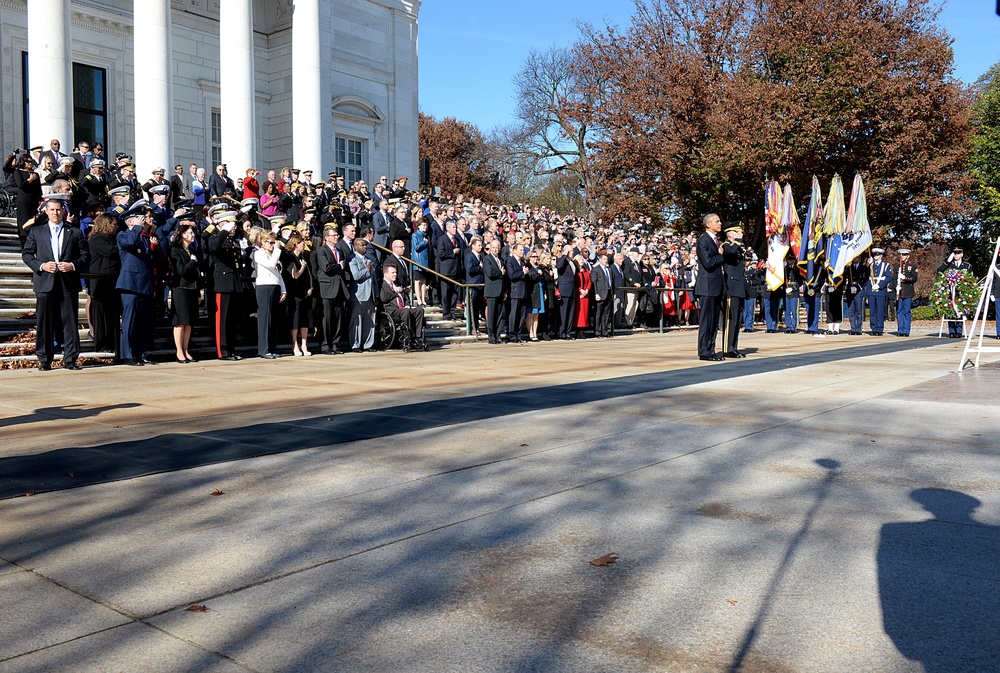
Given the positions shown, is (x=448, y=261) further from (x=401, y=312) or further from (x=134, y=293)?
(x=134, y=293)

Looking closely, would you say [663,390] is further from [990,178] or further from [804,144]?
[990,178]

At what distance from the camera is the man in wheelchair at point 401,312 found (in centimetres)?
1612

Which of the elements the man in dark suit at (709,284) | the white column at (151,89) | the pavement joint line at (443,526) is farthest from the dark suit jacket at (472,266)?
the pavement joint line at (443,526)

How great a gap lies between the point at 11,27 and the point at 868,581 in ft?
98.7

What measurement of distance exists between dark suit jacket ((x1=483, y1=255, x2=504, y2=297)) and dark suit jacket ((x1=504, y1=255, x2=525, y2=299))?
0.42 m

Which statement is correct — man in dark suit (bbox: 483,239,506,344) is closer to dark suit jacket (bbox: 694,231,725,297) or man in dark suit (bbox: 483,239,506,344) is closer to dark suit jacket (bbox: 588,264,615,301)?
dark suit jacket (bbox: 588,264,615,301)

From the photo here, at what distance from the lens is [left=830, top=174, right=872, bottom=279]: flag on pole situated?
67.2ft

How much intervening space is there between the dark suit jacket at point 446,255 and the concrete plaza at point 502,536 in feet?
40.1

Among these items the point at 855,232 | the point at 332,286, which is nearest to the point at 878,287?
the point at 855,232

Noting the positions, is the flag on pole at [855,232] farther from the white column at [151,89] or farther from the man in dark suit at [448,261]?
the white column at [151,89]

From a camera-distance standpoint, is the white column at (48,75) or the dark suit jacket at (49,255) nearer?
the dark suit jacket at (49,255)

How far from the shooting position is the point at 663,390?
368 inches

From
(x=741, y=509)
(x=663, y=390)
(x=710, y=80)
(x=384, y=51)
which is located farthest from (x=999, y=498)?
(x=384, y=51)

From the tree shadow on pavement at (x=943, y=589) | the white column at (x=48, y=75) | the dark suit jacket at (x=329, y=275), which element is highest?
the white column at (x=48, y=75)
